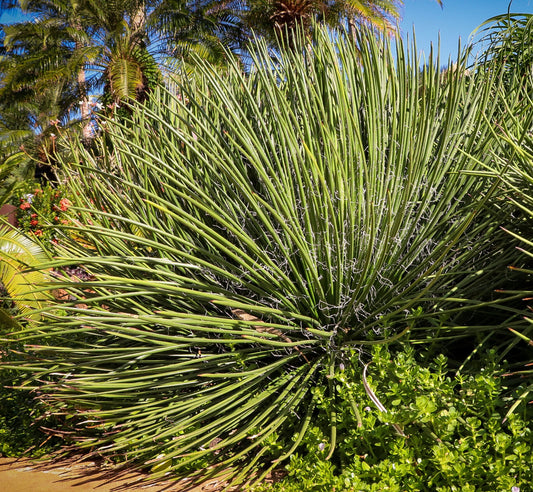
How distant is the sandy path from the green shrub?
64cm

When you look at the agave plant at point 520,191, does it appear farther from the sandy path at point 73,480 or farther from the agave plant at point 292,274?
the sandy path at point 73,480

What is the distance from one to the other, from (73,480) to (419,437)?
6.03 feet

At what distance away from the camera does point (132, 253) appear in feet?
11.0

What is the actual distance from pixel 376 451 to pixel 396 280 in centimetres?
91

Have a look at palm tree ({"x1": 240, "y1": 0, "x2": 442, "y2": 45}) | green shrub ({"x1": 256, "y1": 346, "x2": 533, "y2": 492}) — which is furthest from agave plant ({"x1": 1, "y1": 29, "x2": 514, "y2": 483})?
palm tree ({"x1": 240, "y1": 0, "x2": 442, "y2": 45})

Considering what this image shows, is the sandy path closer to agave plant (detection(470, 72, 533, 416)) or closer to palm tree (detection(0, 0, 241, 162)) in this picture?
agave plant (detection(470, 72, 533, 416))

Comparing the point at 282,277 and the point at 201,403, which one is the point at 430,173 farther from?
the point at 201,403

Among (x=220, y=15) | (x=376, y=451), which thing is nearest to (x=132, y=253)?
(x=376, y=451)

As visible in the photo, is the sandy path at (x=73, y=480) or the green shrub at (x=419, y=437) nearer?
the green shrub at (x=419, y=437)

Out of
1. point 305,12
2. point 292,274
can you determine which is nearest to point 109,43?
point 305,12

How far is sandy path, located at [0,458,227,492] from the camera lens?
2758 mm

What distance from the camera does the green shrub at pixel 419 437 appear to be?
7.16 ft

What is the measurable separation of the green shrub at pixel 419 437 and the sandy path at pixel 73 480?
2.09ft

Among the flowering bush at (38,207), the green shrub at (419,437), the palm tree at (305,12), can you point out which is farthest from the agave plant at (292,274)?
the palm tree at (305,12)
